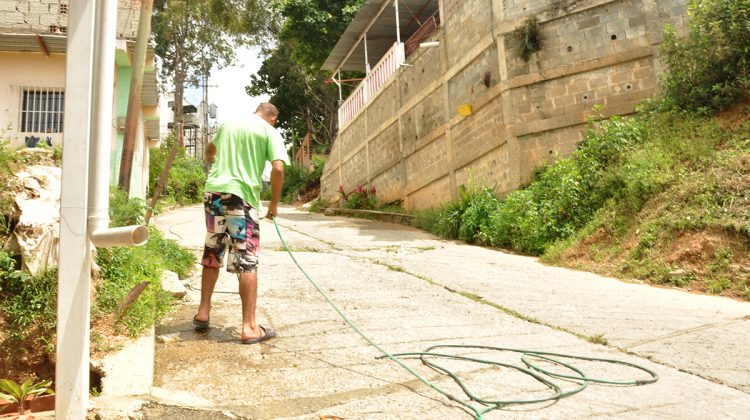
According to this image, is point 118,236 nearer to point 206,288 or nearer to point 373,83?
point 206,288

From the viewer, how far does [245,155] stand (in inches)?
160

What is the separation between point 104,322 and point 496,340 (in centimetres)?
261

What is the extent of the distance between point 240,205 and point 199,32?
26.4m

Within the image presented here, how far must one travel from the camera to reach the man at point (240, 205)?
12.7 feet

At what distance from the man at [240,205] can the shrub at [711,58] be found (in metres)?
7.05

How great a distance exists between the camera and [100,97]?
2.44m

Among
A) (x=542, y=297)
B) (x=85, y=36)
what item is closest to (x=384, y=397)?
(x=85, y=36)

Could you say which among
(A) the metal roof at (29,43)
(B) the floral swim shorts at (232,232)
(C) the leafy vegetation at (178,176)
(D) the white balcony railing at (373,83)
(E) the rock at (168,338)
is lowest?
(E) the rock at (168,338)

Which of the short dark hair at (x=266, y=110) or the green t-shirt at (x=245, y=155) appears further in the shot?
the short dark hair at (x=266, y=110)

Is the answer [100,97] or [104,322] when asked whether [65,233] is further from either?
[104,322]

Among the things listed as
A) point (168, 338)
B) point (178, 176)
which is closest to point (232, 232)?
point (168, 338)

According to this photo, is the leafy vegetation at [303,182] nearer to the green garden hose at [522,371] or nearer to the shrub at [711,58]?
the shrub at [711,58]

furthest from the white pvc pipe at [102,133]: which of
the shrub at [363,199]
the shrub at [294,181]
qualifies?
A: the shrub at [294,181]

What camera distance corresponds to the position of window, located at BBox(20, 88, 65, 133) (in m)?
10.8
